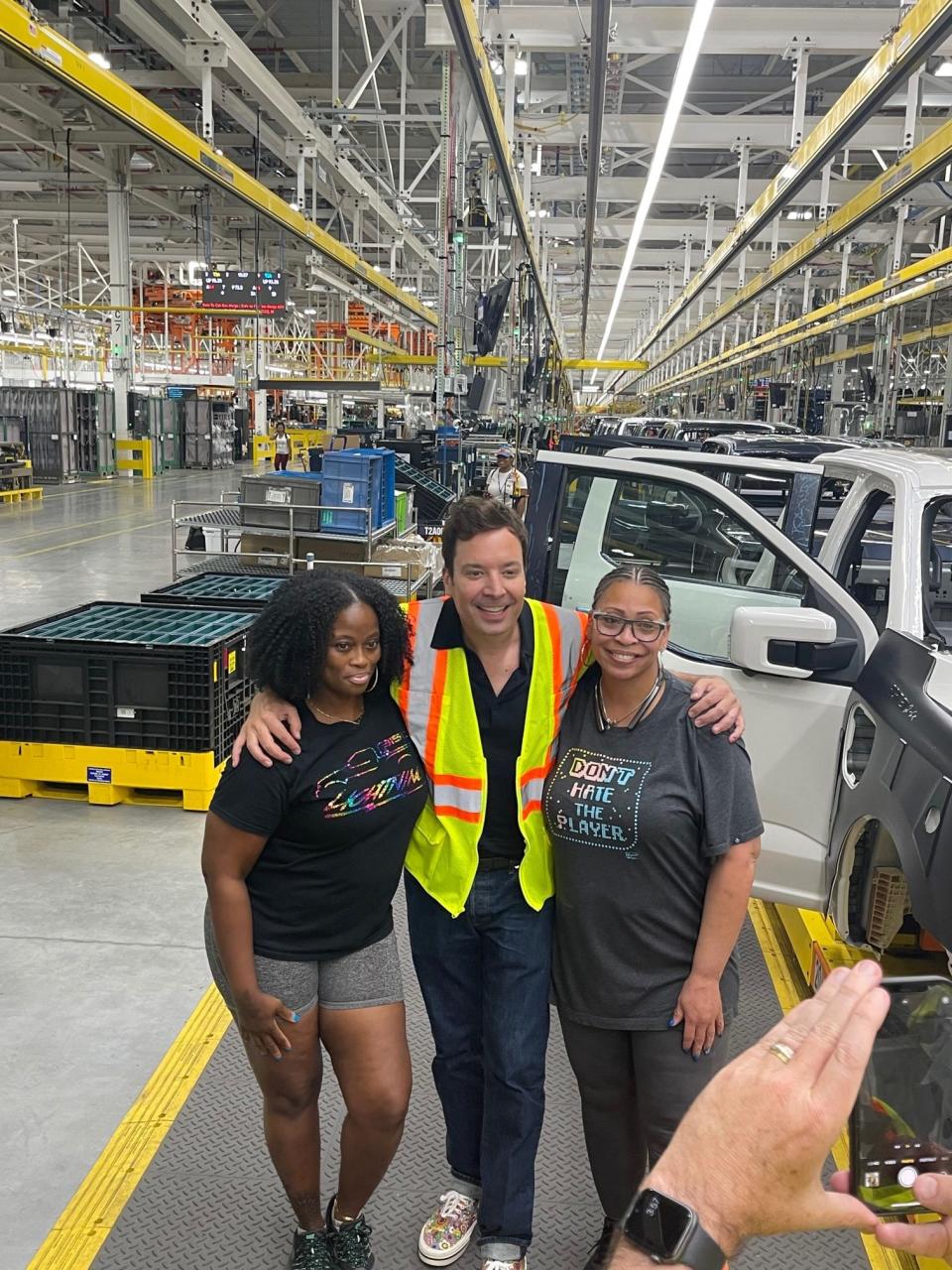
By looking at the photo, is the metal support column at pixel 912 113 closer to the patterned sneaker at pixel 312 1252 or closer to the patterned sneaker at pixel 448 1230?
the patterned sneaker at pixel 448 1230

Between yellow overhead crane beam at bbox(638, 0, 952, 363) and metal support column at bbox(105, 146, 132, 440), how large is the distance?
1505 centimetres

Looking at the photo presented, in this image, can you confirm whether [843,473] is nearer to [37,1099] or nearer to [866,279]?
[37,1099]

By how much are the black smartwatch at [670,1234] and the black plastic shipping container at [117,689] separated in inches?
179

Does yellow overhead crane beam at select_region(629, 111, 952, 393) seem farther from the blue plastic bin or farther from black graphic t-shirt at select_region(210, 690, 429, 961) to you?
black graphic t-shirt at select_region(210, 690, 429, 961)

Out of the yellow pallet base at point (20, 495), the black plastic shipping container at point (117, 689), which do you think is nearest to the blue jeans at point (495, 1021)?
the black plastic shipping container at point (117, 689)

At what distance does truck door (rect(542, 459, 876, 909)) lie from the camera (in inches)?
129

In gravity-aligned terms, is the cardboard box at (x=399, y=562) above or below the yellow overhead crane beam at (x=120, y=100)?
below

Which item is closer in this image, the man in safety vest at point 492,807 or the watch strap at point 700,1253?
the watch strap at point 700,1253

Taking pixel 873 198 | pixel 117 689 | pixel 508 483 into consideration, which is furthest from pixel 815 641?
pixel 508 483

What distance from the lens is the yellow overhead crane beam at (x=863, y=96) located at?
5.46m

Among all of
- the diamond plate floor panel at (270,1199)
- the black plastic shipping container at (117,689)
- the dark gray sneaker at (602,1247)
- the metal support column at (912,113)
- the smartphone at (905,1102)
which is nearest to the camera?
the smartphone at (905,1102)

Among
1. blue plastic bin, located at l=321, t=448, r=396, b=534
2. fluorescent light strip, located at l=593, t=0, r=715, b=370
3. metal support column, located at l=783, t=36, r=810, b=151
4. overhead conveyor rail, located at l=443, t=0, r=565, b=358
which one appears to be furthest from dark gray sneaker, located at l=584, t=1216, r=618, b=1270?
metal support column, located at l=783, t=36, r=810, b=151

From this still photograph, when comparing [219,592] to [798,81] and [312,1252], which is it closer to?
[312,1252]

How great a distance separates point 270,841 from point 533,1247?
1.26m
